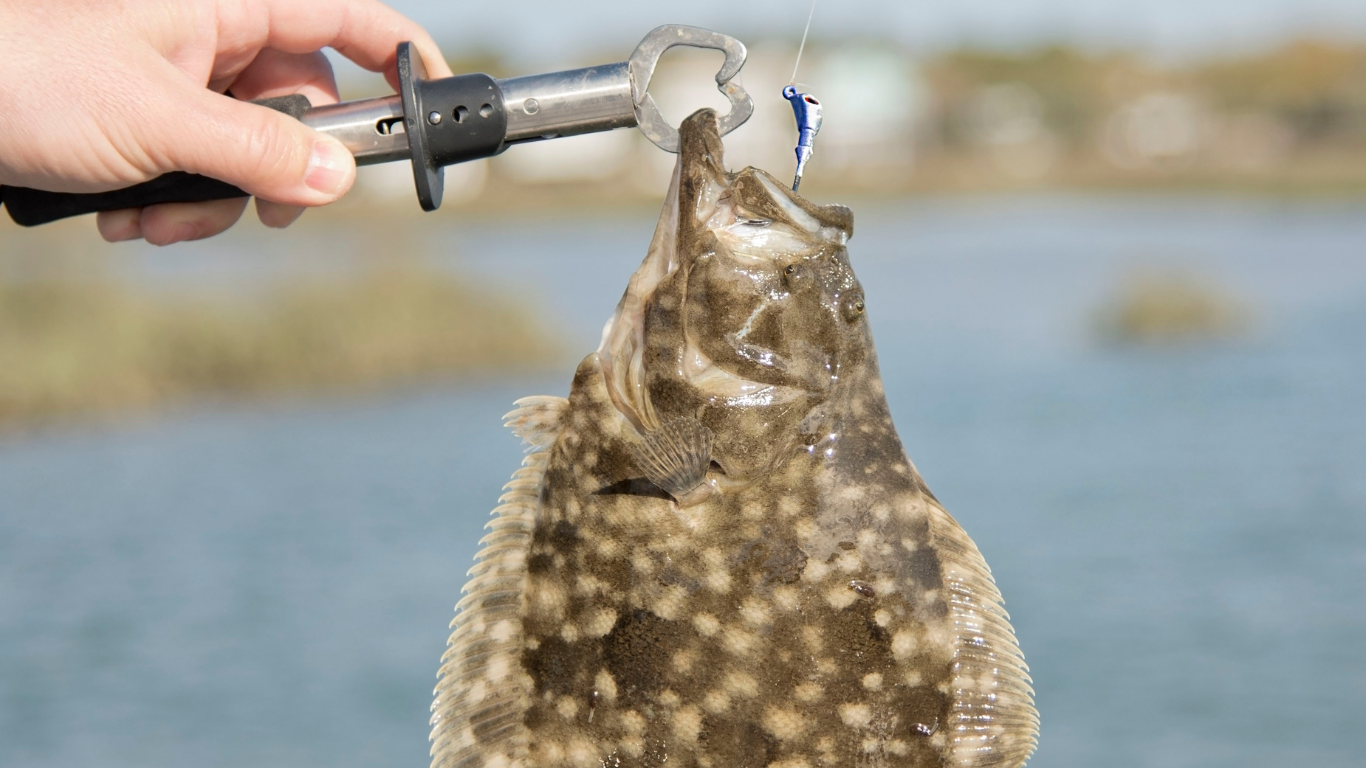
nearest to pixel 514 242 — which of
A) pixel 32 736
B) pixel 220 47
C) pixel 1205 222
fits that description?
pixel 1205 222

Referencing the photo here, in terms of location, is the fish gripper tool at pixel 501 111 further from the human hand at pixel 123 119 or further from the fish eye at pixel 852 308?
the fish eye at pixel 852 308

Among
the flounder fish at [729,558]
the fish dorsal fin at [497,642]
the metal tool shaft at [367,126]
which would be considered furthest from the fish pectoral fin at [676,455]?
the metal tool shaft at [367,126]

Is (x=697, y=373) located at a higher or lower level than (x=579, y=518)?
higher

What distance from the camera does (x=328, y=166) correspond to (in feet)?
8.32

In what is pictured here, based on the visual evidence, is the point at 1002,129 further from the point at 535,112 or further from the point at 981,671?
the point at 981,671

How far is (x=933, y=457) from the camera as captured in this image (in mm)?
15055

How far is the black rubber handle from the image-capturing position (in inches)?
103

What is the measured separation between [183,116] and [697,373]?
1130 millimetres

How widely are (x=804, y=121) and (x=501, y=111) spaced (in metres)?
0.60

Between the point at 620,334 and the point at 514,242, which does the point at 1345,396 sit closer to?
the point at 620,334

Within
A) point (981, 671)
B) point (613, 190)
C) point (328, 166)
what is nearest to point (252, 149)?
point (328, 166)

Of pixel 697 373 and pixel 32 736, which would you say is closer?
pixel 697 373

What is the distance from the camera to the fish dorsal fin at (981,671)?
2.15m

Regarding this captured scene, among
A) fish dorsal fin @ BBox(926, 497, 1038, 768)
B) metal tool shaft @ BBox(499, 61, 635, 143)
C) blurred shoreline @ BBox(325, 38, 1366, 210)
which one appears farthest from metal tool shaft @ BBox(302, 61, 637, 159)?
blurred shoreline @ BBox(325, 38, 1366, 210)
